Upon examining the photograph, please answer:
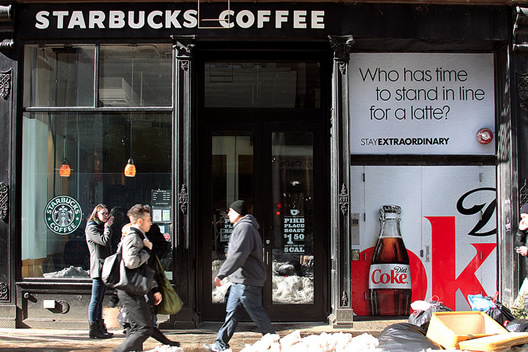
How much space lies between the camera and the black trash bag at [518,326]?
465cm

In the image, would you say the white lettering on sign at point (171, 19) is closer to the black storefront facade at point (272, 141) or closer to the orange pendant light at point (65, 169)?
the black storefront facade at point (272, 141)

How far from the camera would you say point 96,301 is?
20.9 feet

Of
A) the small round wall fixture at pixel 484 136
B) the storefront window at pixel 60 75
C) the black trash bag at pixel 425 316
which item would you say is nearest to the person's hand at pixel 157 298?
the black trash bag at pixel 425 316

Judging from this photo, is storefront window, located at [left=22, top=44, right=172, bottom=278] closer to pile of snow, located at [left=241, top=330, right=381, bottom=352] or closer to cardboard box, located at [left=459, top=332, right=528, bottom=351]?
pile of snow, located at [left=241, top=330, right=381, bottom=352]

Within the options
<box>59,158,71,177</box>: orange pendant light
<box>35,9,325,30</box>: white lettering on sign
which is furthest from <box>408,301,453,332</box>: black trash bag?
<box>59,158,71,177</box>: orange pendant light

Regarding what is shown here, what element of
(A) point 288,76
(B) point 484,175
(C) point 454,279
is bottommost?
(C) point 454,279

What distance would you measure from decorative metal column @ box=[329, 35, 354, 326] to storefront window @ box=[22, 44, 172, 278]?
2.33 meters

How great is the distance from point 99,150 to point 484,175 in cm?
565

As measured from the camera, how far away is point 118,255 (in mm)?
4777

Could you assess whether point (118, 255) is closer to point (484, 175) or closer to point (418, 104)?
point (418, 104)

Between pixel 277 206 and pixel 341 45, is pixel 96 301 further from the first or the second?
pixel 341 45

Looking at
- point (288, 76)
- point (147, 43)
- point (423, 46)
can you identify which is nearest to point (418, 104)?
point (423, 46)

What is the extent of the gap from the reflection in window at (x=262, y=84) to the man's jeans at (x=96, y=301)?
9.69 ft

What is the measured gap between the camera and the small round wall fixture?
7223 millimetres
